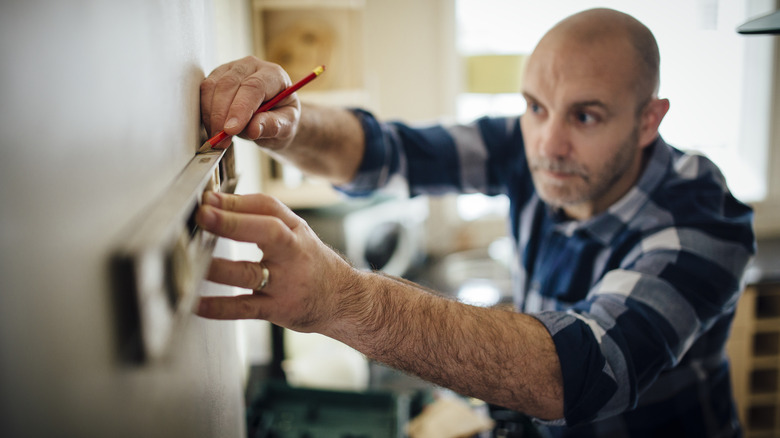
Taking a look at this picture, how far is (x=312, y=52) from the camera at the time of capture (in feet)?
7.07

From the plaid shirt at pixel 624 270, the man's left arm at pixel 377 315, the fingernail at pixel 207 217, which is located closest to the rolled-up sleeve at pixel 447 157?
the plaid shirt at pixel 624 270

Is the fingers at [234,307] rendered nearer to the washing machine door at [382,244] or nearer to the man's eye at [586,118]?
the man's eye at [586,118]

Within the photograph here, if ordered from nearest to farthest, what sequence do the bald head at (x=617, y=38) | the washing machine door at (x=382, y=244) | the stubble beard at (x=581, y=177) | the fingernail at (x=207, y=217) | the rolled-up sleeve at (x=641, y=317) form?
the fingernail at (x=207, y=217) → the rolled-up sleeve at (x=641, y=317) → the bald head at (x=617, y=38) → the stubble beard at (x=581, y=177) → the washing machine door at (x=382, y=244)

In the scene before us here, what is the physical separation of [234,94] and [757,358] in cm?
270

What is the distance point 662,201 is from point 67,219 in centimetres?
112

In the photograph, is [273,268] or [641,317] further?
[641,317]

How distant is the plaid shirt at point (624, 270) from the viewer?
0.86 metres

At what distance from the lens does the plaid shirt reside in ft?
2.82

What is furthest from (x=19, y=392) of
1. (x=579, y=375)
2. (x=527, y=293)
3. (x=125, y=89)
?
(x=527, y=293)

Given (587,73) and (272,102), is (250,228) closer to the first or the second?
(272,102)

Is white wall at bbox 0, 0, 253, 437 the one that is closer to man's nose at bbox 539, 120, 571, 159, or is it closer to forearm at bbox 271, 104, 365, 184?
forearm at bbox 271, 104, 365, 184

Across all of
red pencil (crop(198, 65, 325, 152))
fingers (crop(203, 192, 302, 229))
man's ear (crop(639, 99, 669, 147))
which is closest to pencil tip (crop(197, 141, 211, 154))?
red pencil (crop(198, 65, 325, 152))

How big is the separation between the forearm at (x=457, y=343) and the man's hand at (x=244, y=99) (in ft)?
0.88

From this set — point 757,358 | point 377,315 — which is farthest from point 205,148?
point 757,358
